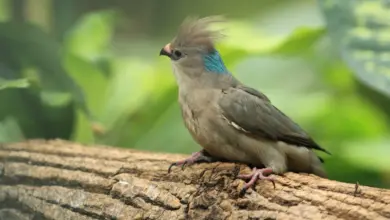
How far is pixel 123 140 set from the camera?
2254 millimetres

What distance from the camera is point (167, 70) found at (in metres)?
2.66

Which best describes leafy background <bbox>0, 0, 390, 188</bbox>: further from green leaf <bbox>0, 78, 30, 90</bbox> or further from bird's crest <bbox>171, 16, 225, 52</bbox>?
bird's crest <bbox>171, 16, 225, 52</bbox>

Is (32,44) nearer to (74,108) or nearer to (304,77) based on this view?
(74,108)

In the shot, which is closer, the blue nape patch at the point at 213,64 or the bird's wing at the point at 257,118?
the bird's wing at the point at 257,118

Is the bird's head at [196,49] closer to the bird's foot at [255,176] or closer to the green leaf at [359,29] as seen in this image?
the bird's foot at [255,176]

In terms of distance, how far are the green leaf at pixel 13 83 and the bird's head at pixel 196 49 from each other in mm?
406

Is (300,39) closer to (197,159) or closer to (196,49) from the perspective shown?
(196,49)

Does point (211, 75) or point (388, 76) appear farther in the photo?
point (388, 76)

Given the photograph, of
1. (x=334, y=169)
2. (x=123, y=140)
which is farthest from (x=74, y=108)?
(x=334, y=169)

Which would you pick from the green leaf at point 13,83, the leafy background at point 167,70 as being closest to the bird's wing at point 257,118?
the leafy background at point 167,70

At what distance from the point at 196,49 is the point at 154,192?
0.43 m

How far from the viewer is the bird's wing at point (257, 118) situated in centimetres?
157

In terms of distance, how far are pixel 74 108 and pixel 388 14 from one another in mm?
1112

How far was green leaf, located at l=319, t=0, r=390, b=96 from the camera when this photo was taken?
6.44 ft
